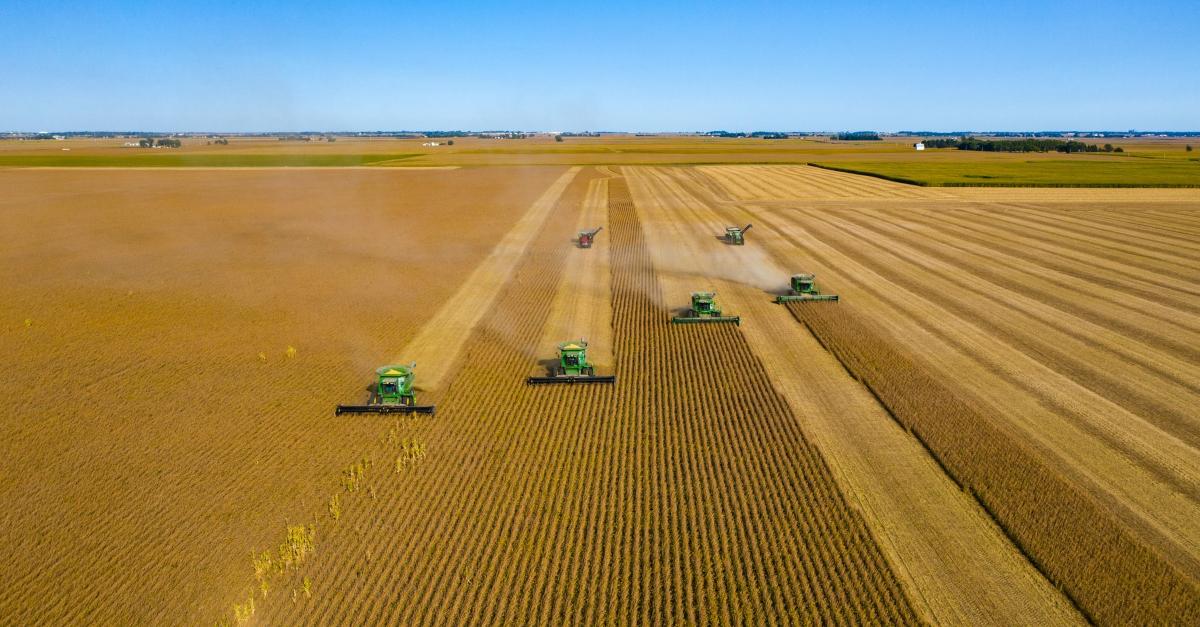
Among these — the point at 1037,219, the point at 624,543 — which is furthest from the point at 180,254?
the point at 1037,219

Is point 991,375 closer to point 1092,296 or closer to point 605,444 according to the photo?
point 605,444

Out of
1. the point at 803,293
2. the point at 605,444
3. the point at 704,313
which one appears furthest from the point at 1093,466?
the point at 803,293

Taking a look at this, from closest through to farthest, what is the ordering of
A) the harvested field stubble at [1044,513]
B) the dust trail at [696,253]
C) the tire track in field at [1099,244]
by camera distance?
the harvested field stubble at [1044,513], the dust trail at [696,253], the tire track in field at [1099,244]

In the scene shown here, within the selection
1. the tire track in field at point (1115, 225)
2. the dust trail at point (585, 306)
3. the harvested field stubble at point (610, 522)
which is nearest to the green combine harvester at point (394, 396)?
the harvested field stubble at point (610, 522)

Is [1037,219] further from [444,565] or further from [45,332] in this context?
[45,332]

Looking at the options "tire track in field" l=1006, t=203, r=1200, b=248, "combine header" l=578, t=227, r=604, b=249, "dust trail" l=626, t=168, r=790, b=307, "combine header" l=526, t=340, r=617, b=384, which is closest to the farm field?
"combine header" l=526, t=340, r=617, b=384

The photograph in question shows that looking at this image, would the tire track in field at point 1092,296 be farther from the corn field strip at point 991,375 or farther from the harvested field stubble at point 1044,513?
the harvested field stubble at point 1044,513
